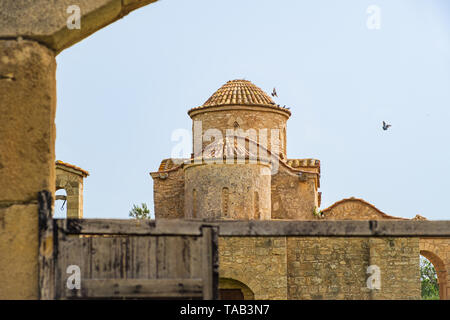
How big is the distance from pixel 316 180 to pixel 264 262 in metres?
6.84

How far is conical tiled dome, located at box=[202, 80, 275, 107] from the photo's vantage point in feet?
81.4

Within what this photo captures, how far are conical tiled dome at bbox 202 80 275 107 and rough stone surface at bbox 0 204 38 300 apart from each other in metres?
20.7

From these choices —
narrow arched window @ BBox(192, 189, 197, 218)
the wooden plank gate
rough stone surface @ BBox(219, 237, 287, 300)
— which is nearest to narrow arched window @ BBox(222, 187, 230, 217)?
narrow arched window @ BBox(192, 189, 197, 218)

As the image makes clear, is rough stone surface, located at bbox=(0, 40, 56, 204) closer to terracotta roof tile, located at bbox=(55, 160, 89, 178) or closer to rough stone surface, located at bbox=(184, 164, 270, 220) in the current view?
terracotta roof tile, located at bbox=(55, 160, 89, 178)

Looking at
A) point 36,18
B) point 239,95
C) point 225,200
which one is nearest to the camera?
point 36,18

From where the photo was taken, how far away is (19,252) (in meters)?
3.99

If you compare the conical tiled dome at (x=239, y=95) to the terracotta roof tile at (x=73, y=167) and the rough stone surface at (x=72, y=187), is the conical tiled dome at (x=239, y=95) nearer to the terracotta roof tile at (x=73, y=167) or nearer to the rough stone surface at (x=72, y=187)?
the terracotta roof tile at (x=73, y=167)

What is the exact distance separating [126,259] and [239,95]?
21253mm

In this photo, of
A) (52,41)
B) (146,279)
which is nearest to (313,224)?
(146,279)

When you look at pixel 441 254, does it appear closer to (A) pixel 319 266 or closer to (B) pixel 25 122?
(A) pixel 319 266

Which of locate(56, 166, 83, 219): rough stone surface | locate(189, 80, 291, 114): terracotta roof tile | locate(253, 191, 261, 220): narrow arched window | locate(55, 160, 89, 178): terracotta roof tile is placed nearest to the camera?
locate(56, 166, 83, 219): rough stone surface

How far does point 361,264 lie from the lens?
16781 mm

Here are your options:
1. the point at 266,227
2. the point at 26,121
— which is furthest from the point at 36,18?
the point at 266,227

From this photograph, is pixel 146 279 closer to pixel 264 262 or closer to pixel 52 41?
pixel 52 41
